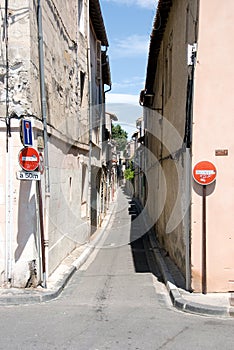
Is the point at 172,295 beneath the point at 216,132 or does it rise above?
beneath

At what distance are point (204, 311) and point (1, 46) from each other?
18.4 ft

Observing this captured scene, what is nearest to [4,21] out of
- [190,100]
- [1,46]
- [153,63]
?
[1,46]

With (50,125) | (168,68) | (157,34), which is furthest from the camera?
(157,34)

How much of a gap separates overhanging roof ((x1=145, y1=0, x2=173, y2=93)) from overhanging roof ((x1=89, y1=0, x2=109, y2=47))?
2799 millimetres

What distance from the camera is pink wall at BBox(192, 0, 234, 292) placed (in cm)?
739

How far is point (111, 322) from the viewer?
6.19 metres

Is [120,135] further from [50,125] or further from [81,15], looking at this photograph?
[50,125]

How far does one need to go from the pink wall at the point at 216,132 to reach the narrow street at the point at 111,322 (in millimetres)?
1164

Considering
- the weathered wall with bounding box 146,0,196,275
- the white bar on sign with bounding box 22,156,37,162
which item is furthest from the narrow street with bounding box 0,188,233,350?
the white bar on sign with bounding box 22,156,37,162

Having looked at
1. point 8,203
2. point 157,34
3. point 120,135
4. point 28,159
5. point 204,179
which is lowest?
point 8,203

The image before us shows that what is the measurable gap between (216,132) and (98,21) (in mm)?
11308

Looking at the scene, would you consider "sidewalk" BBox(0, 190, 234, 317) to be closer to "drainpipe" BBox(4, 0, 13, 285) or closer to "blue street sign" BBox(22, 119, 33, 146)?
"drainpipe" BBox(4, 0, 13, 285)

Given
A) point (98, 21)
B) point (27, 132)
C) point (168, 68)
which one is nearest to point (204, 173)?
point (27, 132)

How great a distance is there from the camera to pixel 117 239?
17.3 m
